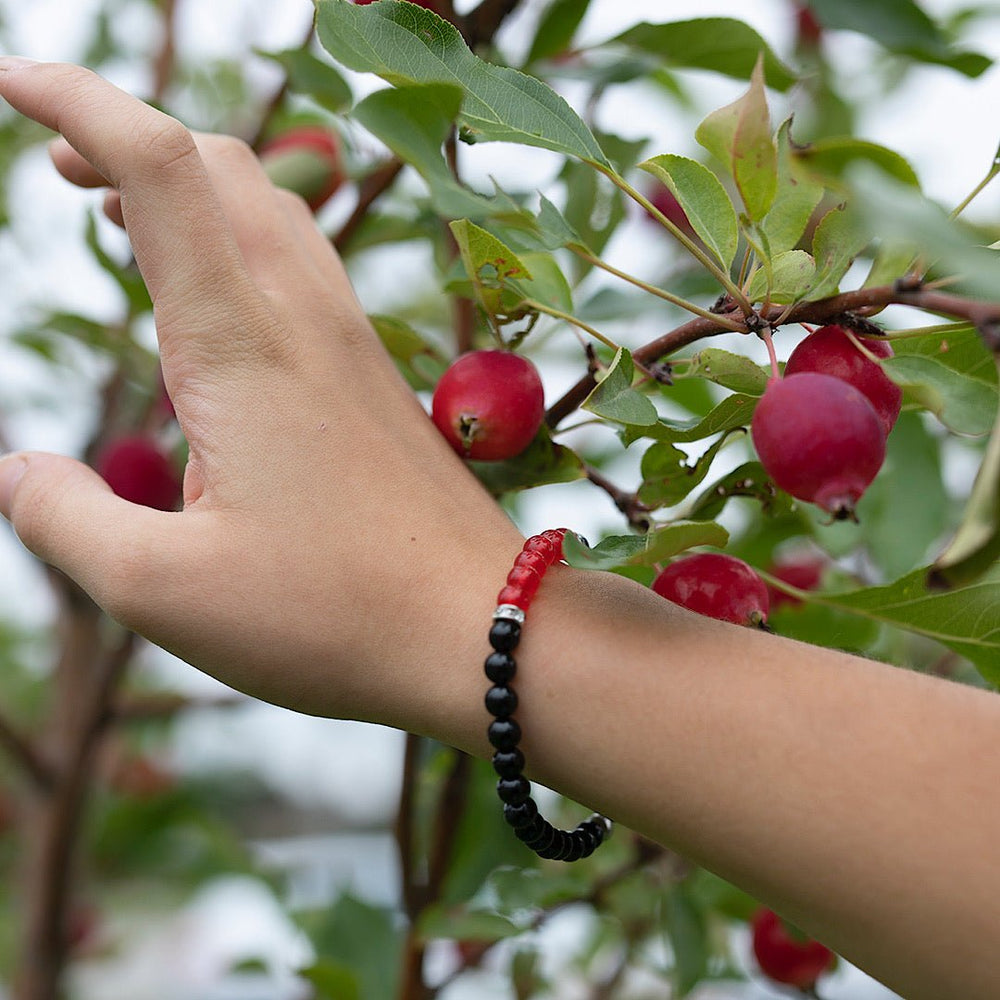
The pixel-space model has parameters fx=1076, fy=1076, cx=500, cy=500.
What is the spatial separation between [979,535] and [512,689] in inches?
8.2

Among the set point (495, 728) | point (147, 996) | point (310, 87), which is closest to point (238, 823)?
point (147, 996)

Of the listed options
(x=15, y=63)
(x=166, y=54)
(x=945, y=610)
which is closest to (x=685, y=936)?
(x=945, y=610)

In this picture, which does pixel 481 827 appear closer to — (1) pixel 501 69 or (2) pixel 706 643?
(2) pixel 706 643

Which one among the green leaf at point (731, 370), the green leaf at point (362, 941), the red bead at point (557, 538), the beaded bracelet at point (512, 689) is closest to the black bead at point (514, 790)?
the beaded bracelet at point (512, 689)

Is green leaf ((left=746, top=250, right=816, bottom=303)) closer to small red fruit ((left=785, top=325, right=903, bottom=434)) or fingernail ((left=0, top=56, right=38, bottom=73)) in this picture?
small red fruit ((left=785, top=325, right=903, bottom=434))

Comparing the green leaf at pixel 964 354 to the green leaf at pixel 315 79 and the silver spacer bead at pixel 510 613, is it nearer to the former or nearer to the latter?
the silver spacer bead at pixel 510 613

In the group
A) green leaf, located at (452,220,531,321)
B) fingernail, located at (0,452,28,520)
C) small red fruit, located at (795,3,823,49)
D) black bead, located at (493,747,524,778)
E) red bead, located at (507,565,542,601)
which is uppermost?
small red fruit, located at (795,3,823,49)

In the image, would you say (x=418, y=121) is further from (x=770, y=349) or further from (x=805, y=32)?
(x=805, y=32)

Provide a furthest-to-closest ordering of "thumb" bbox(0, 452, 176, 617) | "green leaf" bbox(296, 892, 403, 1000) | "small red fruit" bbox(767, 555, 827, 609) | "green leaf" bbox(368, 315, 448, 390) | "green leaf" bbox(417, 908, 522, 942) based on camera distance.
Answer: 1. "green leaf" bbox(296, 892, 403, 1000)
2. "small red fruit" bbox(767, 555, 827, 609)
3. "green leaf" bbox(417, 908, 522, 942)
4. "green leaf" bbox(368, 315, 448, 390)
5. "thumb" bbox(0, 452, 176, 617)

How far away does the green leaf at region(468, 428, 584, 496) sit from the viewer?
594 mm

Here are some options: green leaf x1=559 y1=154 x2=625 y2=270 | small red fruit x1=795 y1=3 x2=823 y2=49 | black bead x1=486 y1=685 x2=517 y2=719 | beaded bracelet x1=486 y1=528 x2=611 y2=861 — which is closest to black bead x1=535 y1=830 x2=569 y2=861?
beaded bracelet x1=486 y1=528 x2=611 y2=861

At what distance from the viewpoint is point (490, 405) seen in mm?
559

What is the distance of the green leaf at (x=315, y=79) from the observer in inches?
31.5

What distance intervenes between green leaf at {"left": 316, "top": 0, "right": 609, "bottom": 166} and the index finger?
0.11 m
